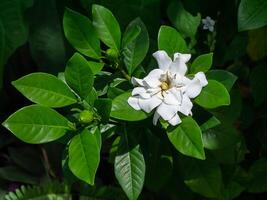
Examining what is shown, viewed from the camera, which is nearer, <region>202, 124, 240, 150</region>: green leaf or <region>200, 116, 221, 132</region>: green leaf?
<region>200, 116, 221, 132</region>: green leaf

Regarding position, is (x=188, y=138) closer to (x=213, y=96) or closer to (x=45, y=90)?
(x=213, y=96)

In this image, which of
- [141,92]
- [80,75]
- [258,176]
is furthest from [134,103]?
[258,176]

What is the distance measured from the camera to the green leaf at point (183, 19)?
1.57 metres

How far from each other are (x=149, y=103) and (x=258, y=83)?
0.70 m

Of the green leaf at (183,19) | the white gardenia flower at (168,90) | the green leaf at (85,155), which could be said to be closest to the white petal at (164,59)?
the white gardenia flower at (168,90)

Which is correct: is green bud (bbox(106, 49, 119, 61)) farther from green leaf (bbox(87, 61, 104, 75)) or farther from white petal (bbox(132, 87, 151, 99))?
white petal (bbox(132, 87, 151, 99))

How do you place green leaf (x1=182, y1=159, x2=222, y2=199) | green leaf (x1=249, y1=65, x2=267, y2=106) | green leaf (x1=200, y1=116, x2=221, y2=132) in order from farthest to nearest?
green leaf (x1=249, y1=65, x2=267, y2=106)
green leaf (x1=182, y1=159, x2=222, y2=199)
green leaf (x1=200, y1=116, x2=221, y2=132)

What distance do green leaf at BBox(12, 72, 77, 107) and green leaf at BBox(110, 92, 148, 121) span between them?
0.32ft

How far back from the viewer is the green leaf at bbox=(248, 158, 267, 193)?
174 centimetres

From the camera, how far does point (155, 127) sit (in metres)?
1.38

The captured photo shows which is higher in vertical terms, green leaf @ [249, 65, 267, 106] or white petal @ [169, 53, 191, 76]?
white petal @ [169, 53, 191, 76]

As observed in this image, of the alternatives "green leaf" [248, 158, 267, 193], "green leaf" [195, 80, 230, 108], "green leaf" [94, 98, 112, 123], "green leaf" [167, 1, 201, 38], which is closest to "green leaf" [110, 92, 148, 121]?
"green leaf" [94, 98, 112, 123]

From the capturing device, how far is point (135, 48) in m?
1.25

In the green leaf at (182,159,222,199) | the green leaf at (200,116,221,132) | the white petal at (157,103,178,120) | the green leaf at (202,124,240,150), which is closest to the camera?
the white petal at (157,103,178,120)
